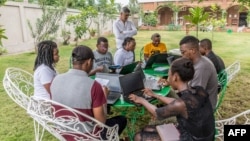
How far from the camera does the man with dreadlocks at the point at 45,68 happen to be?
224 cm

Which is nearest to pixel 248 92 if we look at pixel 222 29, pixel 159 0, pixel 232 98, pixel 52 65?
pixel 232 98

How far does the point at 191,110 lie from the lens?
1.58 m

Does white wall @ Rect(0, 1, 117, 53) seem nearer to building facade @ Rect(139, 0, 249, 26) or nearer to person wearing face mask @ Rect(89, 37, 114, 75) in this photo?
person wearing face mask @ Rect(89, 37, 114, 75)

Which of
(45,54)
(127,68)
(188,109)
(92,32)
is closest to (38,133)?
(45,54)

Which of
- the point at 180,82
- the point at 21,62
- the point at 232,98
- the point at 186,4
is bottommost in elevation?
the point at 232,98

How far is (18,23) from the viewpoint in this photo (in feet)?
33.1

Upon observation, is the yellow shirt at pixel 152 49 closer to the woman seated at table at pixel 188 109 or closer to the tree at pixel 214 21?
the woman seated at table at pixel 188 109

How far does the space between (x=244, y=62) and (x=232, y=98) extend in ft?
13.5

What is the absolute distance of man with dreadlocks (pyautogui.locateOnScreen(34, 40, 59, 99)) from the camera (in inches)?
88.3

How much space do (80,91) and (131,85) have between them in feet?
1.92

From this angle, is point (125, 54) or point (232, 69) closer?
point (232, 69)

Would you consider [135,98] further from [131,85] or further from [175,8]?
[175,8]

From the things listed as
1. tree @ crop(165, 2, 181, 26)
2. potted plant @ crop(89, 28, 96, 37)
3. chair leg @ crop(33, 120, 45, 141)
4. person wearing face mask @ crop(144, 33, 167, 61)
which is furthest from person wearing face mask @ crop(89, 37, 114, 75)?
A: tree @ crop(165, 2, 181, 26)

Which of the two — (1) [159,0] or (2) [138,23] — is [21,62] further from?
(1) [159,0]
